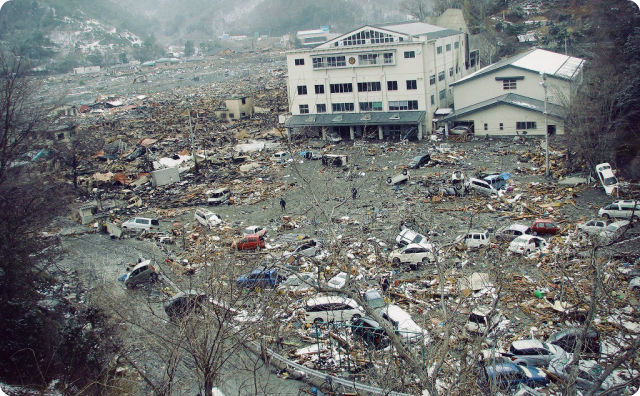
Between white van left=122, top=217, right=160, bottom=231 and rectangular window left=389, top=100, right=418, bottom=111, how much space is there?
42.4 ft

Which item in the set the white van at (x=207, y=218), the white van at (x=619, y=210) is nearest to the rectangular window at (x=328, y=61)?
the white van at (x=207, y=218)

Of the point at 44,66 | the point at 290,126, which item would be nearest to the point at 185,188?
the point at 290,126

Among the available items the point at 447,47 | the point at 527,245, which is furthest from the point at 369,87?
the point at 527,245

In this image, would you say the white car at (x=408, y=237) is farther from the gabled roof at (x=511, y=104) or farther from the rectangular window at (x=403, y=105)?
the rectangular window at (x=403, y=105)

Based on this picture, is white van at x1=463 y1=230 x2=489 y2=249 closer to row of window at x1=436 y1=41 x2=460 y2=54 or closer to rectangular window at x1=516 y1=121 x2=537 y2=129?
rectangular window at x1=516 y1=121 x2=537 y2=129

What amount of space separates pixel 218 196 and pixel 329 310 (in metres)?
9.64

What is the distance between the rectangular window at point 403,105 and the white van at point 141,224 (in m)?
12.9

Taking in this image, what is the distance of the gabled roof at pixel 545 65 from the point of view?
23.3 meters

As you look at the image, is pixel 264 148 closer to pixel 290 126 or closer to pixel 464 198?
pixel 290 126

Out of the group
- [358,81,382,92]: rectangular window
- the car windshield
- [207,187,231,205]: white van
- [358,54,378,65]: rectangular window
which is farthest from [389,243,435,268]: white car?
[358,54,378,65]: rectangular window

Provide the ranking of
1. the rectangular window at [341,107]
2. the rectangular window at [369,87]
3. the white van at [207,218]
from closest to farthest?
the white van at [207,218] < the rectangular window at [369,87] < the rectangular window at [341,107]

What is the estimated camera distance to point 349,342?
8.44 metres

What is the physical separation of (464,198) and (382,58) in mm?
10915

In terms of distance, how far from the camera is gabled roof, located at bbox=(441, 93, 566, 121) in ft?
71.7
